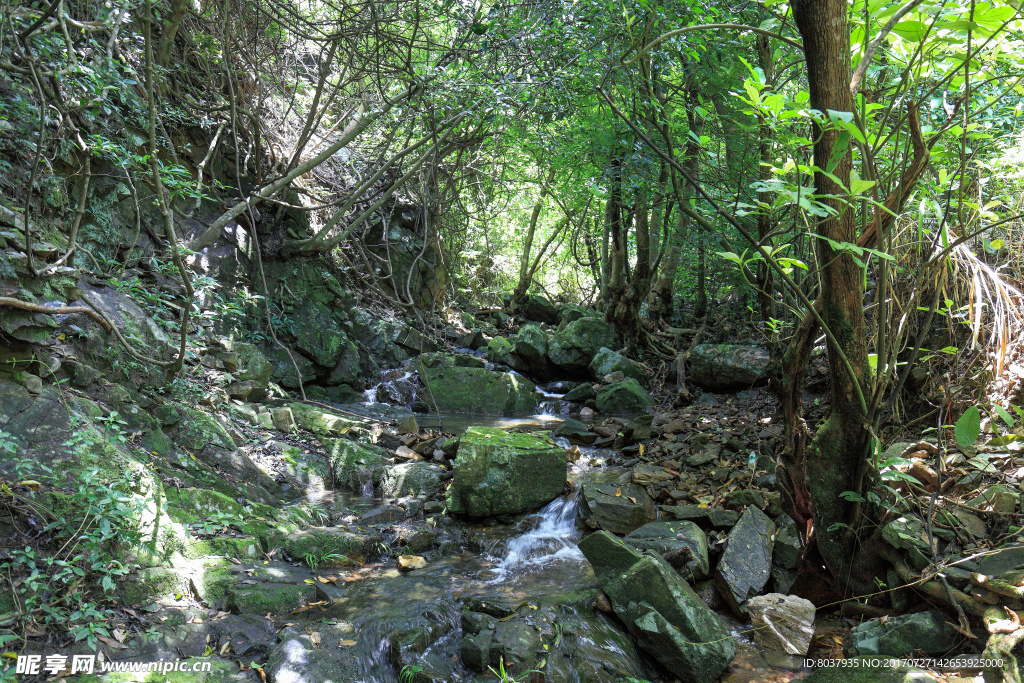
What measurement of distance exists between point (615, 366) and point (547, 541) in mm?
6109

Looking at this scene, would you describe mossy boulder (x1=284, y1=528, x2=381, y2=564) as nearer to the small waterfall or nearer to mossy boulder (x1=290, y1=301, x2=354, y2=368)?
the small waterfall

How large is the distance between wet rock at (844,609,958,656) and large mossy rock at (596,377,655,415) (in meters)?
6.16

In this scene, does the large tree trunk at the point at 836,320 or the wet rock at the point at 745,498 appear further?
the wet rock at the point at 745,498

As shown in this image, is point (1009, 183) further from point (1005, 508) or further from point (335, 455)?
point (335, 455)

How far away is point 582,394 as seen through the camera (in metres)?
9.85

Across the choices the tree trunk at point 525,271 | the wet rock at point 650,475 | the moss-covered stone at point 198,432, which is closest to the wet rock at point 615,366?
the wet rock at point 650,475

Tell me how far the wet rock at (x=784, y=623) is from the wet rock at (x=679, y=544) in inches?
20.0

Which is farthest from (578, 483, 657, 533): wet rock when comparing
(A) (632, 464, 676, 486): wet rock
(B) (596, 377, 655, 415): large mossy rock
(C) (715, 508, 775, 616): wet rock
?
(B) (596, 377, 655, 415): large mossy rock

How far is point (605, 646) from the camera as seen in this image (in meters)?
3.23

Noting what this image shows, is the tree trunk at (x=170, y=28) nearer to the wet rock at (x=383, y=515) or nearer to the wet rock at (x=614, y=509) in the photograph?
the wet rock at (x=383, y=515)

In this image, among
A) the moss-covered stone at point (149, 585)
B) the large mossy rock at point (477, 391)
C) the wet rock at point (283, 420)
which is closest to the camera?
the moss-covered stone at point (149, 585)

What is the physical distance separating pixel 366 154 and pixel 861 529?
9789 mm

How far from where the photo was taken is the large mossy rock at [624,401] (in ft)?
29.9

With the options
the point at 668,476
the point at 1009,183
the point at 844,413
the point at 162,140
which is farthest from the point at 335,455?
the point at 1009,183
